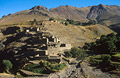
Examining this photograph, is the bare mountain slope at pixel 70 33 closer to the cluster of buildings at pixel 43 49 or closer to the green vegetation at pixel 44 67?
the cluster of buildings at pixel 43 49

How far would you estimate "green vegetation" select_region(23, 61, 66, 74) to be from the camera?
38.8 meters

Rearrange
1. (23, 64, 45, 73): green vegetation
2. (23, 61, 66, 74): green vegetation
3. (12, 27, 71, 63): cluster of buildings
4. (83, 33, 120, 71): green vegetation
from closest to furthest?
(23, 61, 66, 74): green vegetation
(23, 64, 45, 73): green vegetation
(83, 33, 120, 71): green vegetation
(12, 27, 71, 63): cluster of buildings

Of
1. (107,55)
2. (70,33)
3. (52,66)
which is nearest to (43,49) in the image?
(52,66)

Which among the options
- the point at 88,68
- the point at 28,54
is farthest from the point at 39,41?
the point at 88,68

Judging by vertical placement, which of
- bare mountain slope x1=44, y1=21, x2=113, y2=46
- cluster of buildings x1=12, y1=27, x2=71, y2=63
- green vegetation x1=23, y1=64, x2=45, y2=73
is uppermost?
bare mountain slope x1=44, y1=21, x2=113, y2=46

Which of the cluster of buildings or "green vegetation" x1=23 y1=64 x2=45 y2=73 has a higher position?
the cluster of buildings

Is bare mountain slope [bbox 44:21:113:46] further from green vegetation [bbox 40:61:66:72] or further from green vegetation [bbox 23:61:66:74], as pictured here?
green vegetation [bbox 23:61:66:74]

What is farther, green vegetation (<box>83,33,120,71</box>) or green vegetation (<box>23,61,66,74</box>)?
green vegetation (<box>83,33,120,71</box>)

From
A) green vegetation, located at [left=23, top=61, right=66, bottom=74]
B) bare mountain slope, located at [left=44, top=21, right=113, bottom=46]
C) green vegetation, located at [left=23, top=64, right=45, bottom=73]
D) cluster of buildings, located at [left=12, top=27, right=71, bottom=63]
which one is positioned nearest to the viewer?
green vegetation, located at [left=23, top=61, right=66, bottom=74]

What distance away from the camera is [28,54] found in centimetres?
4675

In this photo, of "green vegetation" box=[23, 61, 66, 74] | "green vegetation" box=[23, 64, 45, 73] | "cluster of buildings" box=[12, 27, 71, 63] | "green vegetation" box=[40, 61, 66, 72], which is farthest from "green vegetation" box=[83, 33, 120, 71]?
"green vegetation" box=[23, 64, 45, 73]

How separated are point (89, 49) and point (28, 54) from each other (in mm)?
30214

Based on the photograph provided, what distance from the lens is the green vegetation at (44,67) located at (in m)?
38.8

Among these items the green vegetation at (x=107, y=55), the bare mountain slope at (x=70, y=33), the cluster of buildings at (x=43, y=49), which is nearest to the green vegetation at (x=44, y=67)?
the cluster of buildings at (x=43, y=49)
